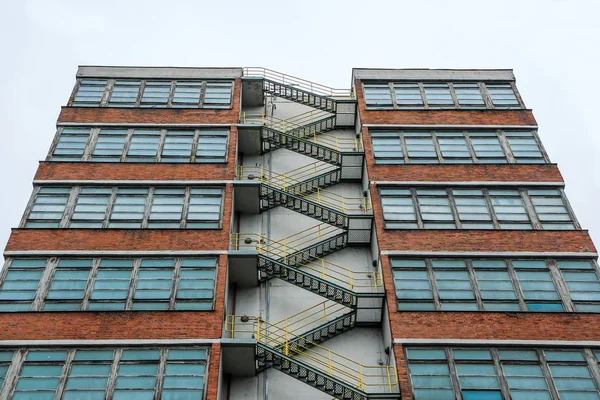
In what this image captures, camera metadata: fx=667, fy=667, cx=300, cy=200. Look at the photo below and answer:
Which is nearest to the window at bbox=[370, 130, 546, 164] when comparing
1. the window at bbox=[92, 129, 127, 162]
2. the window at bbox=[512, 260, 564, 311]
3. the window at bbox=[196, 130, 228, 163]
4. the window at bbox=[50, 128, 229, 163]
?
the window at bbox=[512, 260, 564, 311]

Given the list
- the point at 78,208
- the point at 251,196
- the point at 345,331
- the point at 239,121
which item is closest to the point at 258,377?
the point at 345,331

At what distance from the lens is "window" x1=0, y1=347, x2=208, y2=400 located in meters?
20.0

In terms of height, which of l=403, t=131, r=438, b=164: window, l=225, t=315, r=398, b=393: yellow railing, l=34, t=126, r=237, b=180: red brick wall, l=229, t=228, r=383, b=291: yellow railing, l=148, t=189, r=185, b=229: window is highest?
l=403, t=131, r=438, b=164: window

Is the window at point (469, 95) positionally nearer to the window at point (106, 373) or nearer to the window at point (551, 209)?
the window at point (551, 209)

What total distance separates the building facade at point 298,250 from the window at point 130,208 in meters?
0.08

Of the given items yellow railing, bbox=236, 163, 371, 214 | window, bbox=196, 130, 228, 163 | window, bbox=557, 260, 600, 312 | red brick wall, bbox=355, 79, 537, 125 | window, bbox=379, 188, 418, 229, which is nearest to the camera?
window, bbox=557, 260, 600, 312

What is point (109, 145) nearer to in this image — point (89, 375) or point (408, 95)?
point (89, 375)

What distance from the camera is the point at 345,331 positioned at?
81.2 feet

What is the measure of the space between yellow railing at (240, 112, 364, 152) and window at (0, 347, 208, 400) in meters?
13.8

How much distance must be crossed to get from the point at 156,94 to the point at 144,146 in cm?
395

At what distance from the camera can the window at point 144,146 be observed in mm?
28328

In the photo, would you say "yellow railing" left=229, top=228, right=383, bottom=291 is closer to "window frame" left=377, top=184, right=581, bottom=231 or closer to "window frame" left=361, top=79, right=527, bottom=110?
"window frame" left=377, top=184, right=581, bottom=231

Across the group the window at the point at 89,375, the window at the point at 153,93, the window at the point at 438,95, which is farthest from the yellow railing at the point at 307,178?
the window at the point at 89,375

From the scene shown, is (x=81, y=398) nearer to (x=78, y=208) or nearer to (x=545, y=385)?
(x=78, y=208)
